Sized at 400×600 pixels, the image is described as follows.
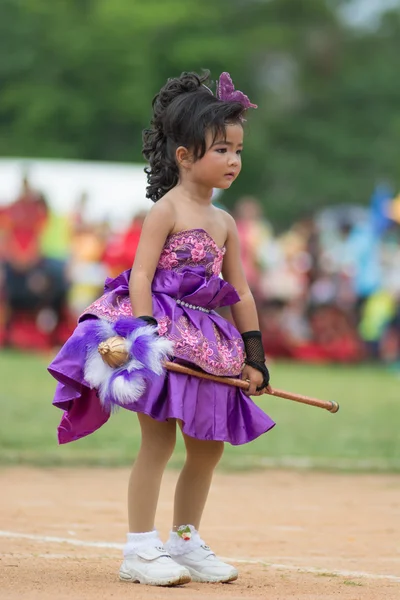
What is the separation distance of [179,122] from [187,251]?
0.48 m

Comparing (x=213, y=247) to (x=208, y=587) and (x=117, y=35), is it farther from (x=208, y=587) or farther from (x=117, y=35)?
(x=117, y=35)

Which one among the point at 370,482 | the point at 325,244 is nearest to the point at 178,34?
the point at 325,244

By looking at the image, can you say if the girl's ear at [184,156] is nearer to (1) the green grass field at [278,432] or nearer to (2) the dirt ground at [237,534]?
(2) the dirt ground at [237,534]

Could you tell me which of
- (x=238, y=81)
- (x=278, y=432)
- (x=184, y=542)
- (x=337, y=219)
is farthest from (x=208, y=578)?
(x=238, y=81)

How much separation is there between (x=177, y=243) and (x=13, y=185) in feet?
44.7

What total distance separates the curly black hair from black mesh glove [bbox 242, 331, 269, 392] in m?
0.63

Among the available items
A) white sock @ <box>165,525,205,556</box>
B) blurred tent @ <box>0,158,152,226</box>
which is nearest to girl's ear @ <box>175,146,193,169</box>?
white sock @ <box>165,525,205,556</box>

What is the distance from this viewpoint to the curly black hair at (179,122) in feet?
16.1

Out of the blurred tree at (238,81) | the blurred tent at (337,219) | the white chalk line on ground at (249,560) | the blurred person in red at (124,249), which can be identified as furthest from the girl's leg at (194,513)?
the blurred tree at (238,81)

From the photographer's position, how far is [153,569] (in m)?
4.72

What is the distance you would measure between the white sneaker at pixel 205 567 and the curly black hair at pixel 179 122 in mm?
1340

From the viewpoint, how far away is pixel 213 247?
4.93m

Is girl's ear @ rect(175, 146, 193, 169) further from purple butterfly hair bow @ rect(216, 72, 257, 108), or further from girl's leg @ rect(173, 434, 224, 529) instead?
girl's leg @ rect(173, 434, 224, 529)

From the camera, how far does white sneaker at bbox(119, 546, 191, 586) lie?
4.70 m
